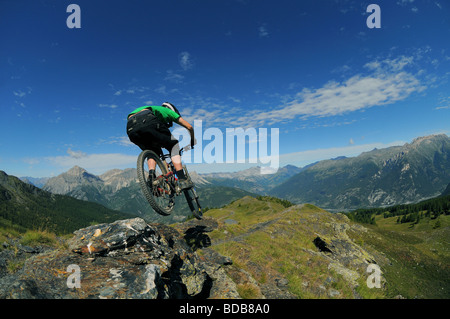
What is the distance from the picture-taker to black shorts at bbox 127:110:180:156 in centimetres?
730

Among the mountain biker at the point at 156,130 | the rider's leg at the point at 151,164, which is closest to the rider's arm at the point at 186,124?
the mountain biker at the point at 156,130

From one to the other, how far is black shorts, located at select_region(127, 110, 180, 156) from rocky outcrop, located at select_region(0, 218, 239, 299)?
135 inches

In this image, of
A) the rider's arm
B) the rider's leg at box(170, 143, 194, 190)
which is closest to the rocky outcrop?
the rider's leg at box(170, 143, 194, 190)

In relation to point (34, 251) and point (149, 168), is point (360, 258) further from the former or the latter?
point (34, 251)

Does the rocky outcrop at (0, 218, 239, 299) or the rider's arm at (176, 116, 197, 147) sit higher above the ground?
the rider's arm at (176, 116, 197, 147)

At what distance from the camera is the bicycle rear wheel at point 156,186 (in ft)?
23.2

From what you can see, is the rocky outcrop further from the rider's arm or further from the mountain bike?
the rider's arm

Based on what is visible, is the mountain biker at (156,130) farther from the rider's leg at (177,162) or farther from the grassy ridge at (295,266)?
the grassy ridge at (295,266)

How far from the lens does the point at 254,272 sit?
12820mm

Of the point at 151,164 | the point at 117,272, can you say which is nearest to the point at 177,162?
the point at 151,164

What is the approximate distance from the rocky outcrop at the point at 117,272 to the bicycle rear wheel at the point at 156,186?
1304mm

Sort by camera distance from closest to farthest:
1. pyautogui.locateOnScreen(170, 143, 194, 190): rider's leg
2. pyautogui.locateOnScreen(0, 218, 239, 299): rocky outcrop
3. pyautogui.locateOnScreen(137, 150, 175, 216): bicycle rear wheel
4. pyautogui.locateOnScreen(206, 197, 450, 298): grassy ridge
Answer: pyautogui.locateOnScreen(0, 218, 239, 299): rocky outcrop
pyautogui.locateOnScreen(137, 150, 175, 216): bicycle rear wheel
pyautogui.locateOnScreen(170, 143, 194, 190): rider's leg
pyautogui.locateOnScreen(206, 197, 450, 298): grassy ridge
